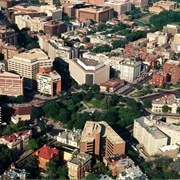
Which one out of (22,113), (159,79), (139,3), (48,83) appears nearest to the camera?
(22,113)

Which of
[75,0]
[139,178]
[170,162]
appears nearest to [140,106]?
[170,162]

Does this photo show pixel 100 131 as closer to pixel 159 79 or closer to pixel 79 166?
pixel 79 166

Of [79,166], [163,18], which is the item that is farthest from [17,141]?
[163,18]

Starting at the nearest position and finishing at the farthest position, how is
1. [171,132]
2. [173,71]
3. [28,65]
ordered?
[171,132] < [28,65] < [173,71]

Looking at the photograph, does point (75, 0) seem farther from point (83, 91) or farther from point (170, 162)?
point (170, 162)

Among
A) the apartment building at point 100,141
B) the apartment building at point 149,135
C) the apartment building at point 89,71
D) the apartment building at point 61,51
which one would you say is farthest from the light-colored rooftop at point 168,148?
the apartment building at point 61,51

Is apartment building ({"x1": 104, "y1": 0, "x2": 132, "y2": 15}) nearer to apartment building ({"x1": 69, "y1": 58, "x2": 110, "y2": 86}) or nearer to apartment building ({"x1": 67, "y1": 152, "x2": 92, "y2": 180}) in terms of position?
apartment building ({"x1": 69, "y1": 58, "x2": 110, "y2": 86})

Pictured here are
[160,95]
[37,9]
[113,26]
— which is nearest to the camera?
[160,95]
